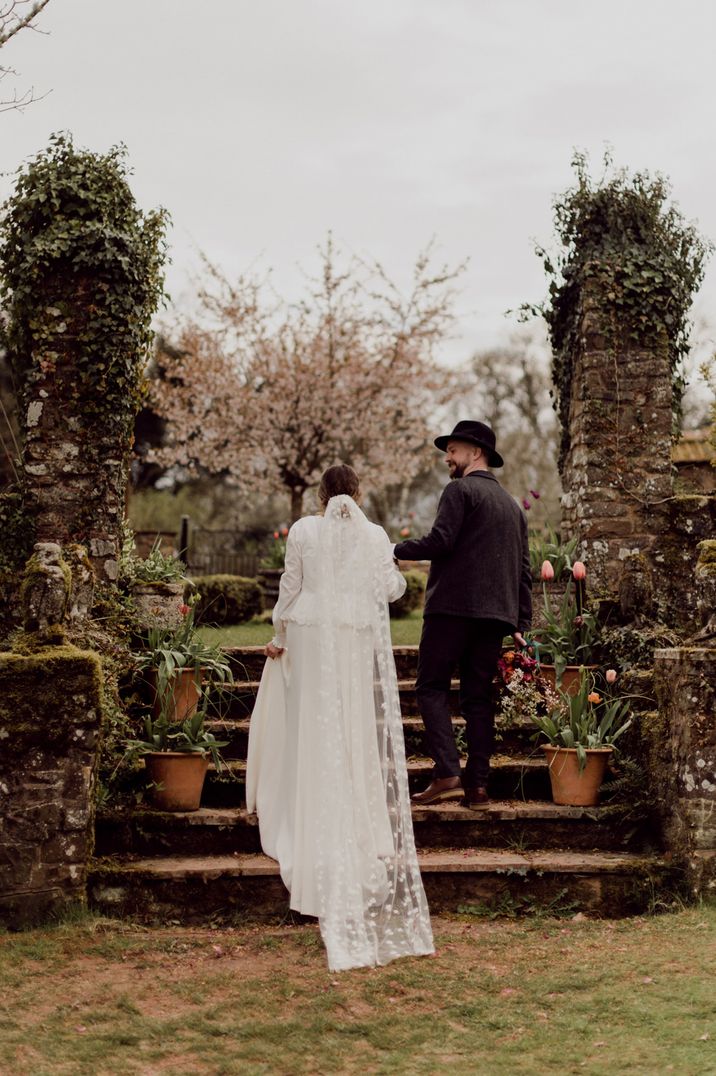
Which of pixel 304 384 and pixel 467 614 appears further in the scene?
pixel 304 384

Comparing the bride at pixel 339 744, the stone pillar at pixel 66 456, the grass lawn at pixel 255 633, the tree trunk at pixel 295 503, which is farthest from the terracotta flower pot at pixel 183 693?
the tree trunk at pixel 295 503

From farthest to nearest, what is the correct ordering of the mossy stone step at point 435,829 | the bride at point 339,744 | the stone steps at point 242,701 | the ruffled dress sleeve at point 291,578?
the stone steps at point 242,701, the mossy stone step at point 435,829, the ruffled dress sleeve at point 291,578, the bride at point 339,744

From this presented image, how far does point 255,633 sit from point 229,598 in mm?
1873

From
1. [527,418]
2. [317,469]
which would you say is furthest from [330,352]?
[527,418]

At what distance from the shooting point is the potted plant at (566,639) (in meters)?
6.54

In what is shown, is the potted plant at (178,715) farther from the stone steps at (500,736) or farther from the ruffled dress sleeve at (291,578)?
the ruffled dress sleeve at (291,578)

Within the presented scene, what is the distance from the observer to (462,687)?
225 inches

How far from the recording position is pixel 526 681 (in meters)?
6.12

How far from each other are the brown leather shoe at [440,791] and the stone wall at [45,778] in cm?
171

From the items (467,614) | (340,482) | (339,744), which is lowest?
(339,744)

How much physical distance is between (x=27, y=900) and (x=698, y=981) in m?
2.86

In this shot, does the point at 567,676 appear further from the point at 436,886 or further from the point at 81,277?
the point at 81,277

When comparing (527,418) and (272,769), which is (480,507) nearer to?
(272,769)

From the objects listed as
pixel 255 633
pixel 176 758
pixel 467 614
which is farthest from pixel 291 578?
pixel 255 633
